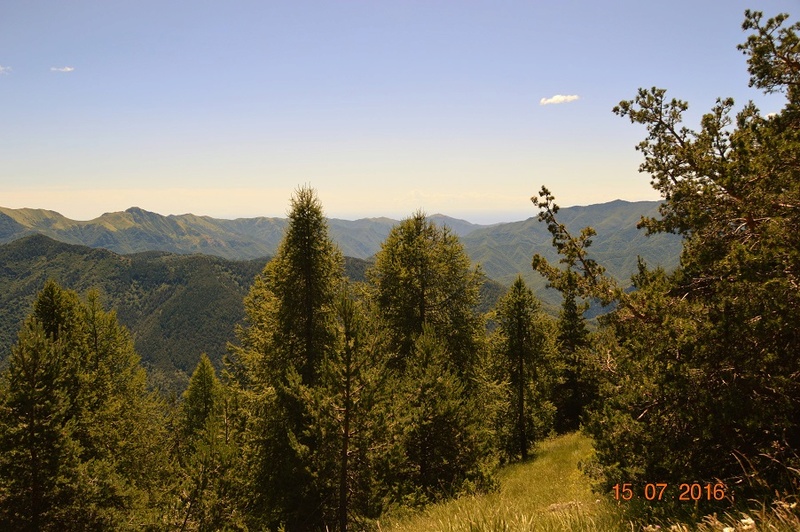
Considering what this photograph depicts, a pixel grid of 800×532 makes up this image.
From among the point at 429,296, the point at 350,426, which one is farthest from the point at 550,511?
the point at 429,296

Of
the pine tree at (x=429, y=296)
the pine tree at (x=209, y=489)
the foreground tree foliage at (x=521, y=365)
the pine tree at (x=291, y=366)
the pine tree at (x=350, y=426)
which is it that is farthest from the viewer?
the foreground tree foliage at (x=521, y=365)

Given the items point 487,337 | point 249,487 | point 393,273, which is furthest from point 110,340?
point 487,337

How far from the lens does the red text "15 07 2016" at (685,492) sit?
19.5 feet

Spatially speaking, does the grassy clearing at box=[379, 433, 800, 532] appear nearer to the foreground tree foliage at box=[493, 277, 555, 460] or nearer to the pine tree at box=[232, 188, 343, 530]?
the foreground tree foliage at box=[493, 277, 555, 460]

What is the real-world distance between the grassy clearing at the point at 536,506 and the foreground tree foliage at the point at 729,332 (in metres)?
1.42

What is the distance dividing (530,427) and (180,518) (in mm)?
22048

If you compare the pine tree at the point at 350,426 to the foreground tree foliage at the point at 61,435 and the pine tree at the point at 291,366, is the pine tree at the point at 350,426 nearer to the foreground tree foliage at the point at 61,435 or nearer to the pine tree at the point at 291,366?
the pine tree at the point at 291,366

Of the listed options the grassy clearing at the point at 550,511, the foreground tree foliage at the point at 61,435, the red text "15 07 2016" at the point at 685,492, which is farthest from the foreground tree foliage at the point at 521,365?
the foreground tree foliage at the point at 61,435

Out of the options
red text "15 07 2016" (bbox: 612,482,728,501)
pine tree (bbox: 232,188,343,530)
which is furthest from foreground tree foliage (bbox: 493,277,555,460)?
red text "15 07 2016" (bbox: 612,482,728,501)

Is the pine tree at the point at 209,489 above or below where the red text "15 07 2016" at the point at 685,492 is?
below

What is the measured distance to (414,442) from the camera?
51.4 feet

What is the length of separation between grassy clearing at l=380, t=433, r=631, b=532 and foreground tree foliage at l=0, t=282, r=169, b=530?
39.8 feet

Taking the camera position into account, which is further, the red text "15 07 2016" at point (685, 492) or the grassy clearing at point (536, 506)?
the red text "15 07 2016" at point (685, 492)

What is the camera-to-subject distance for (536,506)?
30.6 ft
